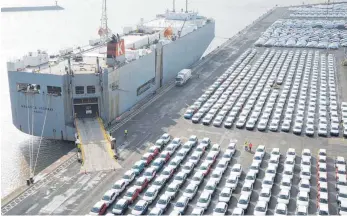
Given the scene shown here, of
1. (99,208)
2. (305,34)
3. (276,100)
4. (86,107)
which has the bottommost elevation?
(99,208)

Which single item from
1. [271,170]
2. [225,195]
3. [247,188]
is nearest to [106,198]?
[225,195]

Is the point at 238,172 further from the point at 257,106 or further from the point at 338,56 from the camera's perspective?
the point at 338,56

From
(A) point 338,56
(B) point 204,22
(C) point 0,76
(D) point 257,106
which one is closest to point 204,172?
(D) point 257,106

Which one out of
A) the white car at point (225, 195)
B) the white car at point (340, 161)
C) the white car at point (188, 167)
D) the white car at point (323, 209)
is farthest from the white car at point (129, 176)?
the white car at point (340, 161)

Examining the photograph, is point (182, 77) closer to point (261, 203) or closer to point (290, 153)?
point (290, 153)

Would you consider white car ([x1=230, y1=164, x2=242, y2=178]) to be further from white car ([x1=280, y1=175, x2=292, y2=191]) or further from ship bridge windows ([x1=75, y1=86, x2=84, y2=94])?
ship bridge windows ([x1=75, y1=86, x2=84, y2=94])

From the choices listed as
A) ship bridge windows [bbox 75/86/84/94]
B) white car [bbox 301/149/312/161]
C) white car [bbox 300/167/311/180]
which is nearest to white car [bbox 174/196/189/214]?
white car [bbox 300/167/311/180]

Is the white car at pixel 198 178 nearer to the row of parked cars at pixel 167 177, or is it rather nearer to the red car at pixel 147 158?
the row of parked cars at pixel 167 177
